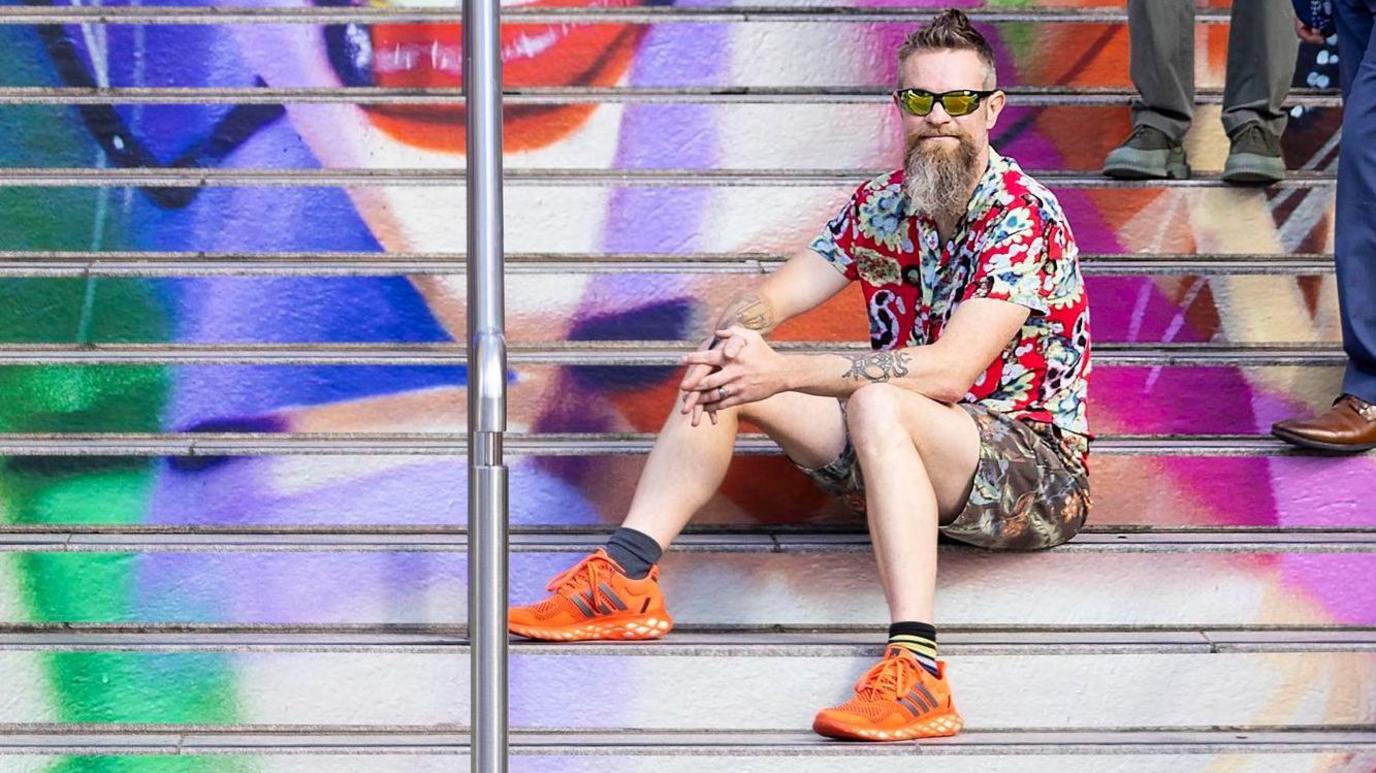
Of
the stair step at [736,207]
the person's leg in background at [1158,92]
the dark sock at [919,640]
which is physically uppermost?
the person's leg in background at [1158,92]

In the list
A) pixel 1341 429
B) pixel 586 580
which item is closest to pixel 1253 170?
pixel 1341 429

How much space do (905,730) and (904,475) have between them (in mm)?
Result: 472

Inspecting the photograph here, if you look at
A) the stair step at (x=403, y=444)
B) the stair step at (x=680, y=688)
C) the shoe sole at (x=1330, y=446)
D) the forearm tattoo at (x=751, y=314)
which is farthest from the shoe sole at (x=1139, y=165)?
the stair step at (x=680, y=688)

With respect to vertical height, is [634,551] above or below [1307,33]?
below

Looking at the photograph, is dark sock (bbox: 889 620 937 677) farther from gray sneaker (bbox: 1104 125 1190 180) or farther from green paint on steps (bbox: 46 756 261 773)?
gray sneaker (bbox: 1104 125 1190 180)

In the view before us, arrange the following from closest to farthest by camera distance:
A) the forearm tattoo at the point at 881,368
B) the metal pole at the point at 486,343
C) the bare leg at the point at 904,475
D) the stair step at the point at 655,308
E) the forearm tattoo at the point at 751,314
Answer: the metal pole at the point at 486,343 < the bare leg at the point at 904,475 < the forearm tattoo at the point at 881,368 < the forearm tattoo at the point at 751,314 < the stair step at the point at 655,308

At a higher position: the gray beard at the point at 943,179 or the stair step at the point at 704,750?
the gray beard at the point at 943,179

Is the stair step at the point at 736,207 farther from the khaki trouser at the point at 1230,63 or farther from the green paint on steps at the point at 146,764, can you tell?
the green paint on steps at the point at 146,764

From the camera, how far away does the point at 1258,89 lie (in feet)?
16.0

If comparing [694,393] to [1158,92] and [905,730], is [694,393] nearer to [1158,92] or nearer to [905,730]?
[905,730]

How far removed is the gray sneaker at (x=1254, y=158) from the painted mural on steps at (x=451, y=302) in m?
0.05

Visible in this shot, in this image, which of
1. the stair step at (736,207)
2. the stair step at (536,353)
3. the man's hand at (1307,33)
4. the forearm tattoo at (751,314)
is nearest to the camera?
the forearm tattoo at (751,314)

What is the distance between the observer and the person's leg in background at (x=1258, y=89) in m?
4.82

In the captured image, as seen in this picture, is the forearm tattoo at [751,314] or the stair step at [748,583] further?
the forearm tattoo at [751,314]
